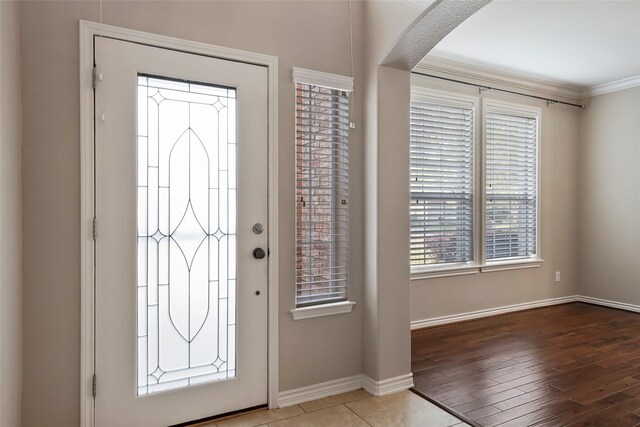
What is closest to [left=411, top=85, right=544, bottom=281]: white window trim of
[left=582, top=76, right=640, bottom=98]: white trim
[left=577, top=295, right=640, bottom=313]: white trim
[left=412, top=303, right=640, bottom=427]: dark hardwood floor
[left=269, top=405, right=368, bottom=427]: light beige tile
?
[left=412, top=303, right=640, bottom=427]: dark hardwood floor

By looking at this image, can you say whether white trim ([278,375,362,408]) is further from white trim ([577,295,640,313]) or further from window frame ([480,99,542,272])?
white trim ([577,295,640,313])

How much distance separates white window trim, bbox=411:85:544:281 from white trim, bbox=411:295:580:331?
45 cm

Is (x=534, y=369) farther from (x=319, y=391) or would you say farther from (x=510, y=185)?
(x=510, y=185)

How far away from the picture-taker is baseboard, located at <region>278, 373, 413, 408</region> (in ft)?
8.54

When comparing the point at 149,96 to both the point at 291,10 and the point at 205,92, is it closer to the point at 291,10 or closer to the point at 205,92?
the point at 205,92

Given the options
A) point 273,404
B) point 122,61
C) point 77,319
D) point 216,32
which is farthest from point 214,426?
point 216,32

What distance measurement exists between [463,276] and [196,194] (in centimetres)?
322

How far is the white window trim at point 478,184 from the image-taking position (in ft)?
→ 13.8

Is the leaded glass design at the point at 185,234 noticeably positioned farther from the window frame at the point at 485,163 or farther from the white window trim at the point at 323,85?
the window frame at the point at 485,163

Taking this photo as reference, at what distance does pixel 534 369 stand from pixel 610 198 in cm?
306

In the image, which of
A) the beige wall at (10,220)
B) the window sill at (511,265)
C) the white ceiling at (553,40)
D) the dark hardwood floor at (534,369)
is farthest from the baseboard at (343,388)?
the white ceiling at (553,40)

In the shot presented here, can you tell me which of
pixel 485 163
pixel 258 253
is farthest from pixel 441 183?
pixel 258 253

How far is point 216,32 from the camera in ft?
7.82

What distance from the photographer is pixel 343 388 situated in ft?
9.12
